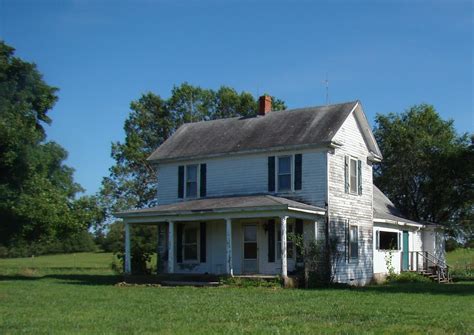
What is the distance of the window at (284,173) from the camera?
27609mm

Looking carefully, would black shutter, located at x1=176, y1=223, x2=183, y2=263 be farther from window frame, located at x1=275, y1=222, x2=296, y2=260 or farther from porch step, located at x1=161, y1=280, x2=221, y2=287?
window frame, located at x1=275, y1=222, x2=296, y2=260

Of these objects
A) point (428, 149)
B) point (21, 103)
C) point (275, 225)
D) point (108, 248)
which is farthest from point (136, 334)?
point (108, 248)

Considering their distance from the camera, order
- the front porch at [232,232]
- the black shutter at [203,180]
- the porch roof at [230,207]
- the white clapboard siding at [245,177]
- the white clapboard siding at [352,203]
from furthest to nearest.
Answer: the black shutter at [203,180] < the white clapboard siding at [352,203] < the white clapboard siding at [245,177] < the front porch at [232,232] < the porch roof at [230,207]

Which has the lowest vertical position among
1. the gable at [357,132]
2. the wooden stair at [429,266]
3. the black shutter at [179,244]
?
the wooden stair at [429,266]

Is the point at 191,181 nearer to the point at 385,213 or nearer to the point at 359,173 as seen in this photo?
the point at 359,173

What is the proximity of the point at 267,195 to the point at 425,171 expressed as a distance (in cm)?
1970

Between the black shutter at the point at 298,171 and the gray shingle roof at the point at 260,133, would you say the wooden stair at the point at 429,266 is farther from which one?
the gray shingle roof at the point at 260,133

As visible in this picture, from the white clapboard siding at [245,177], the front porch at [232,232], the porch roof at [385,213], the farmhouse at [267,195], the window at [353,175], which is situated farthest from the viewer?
the porch roof at [385,213]

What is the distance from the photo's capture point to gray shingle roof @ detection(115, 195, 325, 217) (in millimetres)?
24828

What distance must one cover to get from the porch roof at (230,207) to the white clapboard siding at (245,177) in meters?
0.58

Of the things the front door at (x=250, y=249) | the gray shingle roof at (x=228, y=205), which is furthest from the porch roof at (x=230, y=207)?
the front door at (x=250, y=249)

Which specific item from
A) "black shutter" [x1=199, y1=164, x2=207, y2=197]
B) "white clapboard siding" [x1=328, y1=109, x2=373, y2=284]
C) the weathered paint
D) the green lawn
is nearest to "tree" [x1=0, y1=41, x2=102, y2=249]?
"black shutter" [x1=199, y1=164, x2=207, y2=197]

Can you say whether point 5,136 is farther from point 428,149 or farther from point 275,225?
point 428,149

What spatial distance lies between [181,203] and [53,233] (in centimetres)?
715
